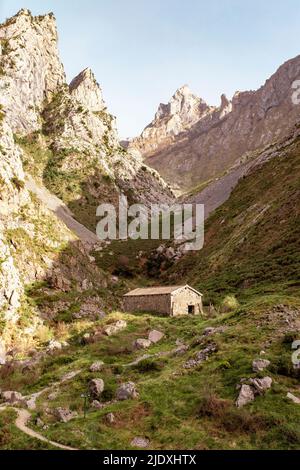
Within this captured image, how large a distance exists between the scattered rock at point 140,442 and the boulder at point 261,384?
20.5 ft

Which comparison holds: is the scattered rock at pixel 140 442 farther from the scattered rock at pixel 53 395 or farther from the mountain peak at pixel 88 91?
the mountain peak at pixel 88 91

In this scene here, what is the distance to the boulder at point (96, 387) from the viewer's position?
26.6 m

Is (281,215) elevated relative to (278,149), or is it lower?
lower

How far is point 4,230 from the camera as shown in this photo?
191ft

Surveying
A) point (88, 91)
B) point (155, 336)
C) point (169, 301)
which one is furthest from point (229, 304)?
point (88, 91)

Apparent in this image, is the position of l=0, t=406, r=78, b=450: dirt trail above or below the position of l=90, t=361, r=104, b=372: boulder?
below

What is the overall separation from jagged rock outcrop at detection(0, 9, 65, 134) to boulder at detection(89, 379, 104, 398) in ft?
352

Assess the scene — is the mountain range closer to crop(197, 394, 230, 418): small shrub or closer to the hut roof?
crop(197, 394, 230, 418): small shrub

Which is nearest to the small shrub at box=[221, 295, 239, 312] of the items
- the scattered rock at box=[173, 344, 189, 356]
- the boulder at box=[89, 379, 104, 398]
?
the scattered rock at box=[173, 344, 189, 356]

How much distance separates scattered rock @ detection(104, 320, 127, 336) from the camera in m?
40.4

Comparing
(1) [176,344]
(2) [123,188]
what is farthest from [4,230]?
(2) [123,188]

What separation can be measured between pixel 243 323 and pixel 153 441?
1464 cm

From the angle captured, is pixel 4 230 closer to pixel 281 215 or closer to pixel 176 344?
pixel 176 344
